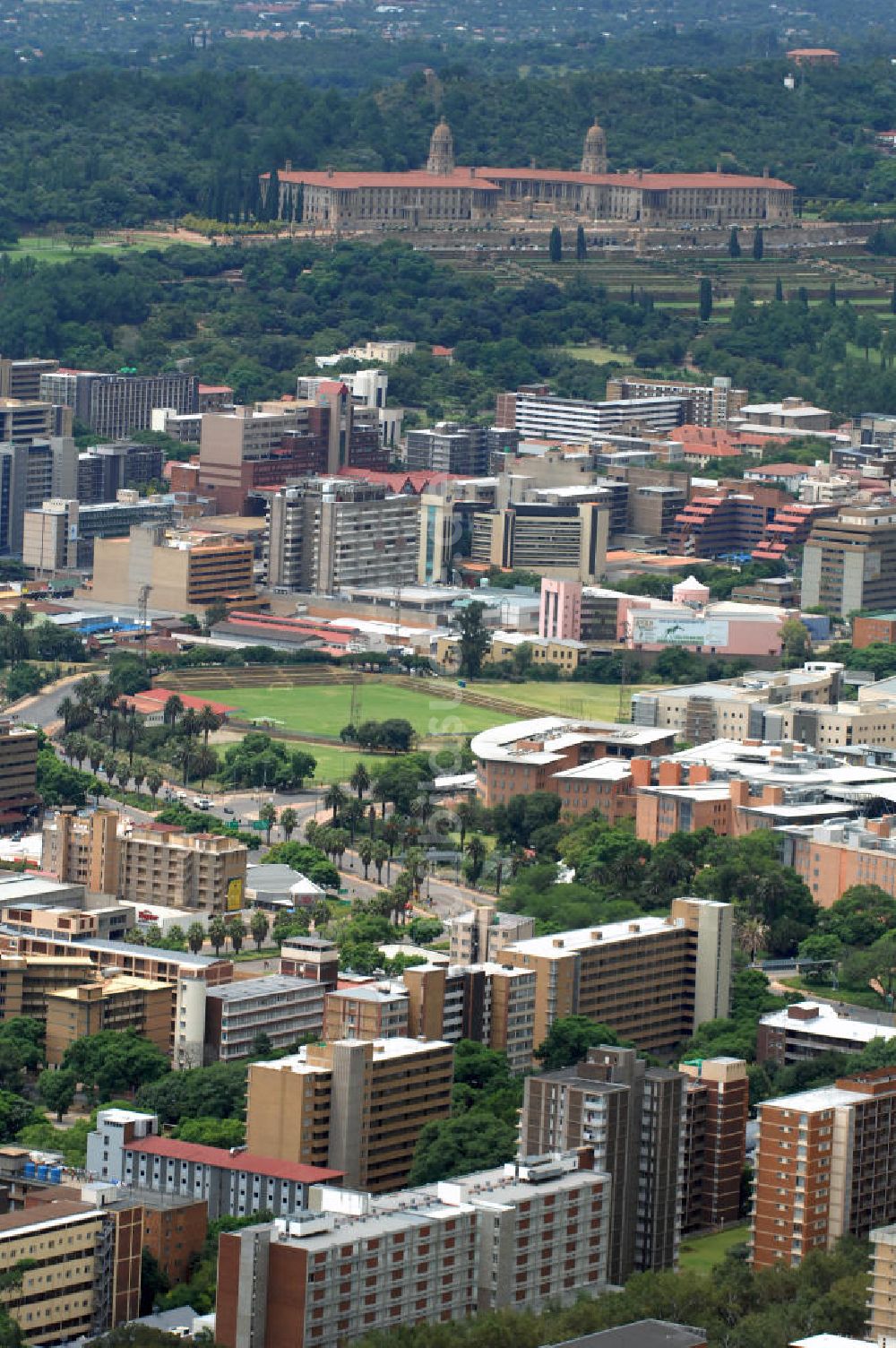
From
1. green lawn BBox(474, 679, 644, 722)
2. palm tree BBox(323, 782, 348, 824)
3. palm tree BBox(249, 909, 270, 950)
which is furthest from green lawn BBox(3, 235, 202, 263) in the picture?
palm tree BBox(249, 909, 270, 950)

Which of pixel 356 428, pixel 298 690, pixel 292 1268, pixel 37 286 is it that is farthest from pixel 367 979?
pixel 37 286

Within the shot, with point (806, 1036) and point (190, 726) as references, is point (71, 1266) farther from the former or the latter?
point (190, 726)

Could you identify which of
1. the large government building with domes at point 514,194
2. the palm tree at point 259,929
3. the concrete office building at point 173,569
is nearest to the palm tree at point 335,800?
the palm tree at point 259,929

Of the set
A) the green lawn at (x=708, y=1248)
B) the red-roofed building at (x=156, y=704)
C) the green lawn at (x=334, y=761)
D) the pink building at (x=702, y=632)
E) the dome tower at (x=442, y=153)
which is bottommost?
the green lawn at (x=708, y=1248)

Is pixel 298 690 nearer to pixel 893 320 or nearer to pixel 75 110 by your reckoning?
pixel 893 320

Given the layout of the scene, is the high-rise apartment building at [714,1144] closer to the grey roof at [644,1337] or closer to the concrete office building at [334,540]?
the grey roof at [644,1337]
